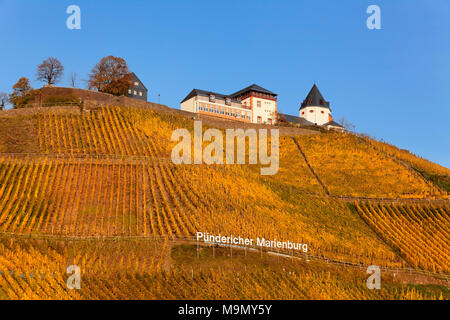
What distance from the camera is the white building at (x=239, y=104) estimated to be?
97000mm

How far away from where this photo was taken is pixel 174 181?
5312cm

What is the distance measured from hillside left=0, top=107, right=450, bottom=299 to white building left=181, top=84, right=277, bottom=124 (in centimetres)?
2215

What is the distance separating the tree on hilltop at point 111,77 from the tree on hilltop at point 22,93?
Answer: 36.3 ft

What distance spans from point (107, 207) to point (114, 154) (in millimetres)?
14142

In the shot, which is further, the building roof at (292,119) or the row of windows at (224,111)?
the building roof at (292,119)

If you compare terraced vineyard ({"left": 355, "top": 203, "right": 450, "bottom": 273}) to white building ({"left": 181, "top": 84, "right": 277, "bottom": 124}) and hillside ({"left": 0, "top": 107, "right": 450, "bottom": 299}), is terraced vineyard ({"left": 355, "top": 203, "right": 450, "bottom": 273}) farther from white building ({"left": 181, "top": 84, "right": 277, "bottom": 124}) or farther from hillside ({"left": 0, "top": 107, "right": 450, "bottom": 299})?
white building ({"left": 181, "top": 84, "right": 277, "bottom": 124})

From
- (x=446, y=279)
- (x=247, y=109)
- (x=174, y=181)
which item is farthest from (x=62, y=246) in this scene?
(x=247, y=109)

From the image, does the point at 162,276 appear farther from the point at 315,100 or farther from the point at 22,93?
the point at 315,100

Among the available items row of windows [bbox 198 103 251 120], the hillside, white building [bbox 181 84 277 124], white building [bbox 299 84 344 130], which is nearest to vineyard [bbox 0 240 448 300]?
the hillside

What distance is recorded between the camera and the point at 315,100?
122750 mm

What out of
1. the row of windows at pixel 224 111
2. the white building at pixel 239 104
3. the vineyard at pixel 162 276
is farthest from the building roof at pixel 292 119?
the vineyard at pixel 162 276

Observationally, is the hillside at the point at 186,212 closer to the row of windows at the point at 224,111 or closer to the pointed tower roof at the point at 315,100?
the row of windows at the point at 224,111

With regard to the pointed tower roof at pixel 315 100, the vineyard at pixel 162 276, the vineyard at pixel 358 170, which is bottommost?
the vineyard at pixel 162 276

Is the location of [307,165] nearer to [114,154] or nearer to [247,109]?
[114,154]
